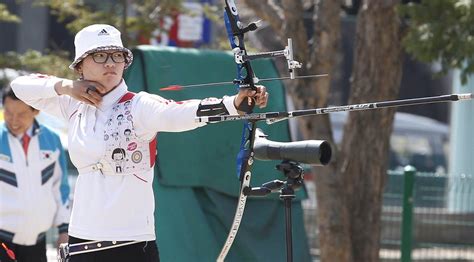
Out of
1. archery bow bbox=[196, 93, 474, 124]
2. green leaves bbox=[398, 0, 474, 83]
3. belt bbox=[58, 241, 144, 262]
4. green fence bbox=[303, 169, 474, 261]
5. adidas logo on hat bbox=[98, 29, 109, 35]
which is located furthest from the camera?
green fence bbox=[303, 169, 474, 261]

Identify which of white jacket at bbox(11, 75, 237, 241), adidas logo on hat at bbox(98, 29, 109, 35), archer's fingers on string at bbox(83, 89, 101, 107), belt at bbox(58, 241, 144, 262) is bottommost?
belt at bbox(58, 241, 144, 262)

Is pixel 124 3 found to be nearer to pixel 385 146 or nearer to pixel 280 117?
pixel 385 146

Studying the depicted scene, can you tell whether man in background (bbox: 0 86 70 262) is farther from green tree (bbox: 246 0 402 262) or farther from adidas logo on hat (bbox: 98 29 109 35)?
green tree (bbox: 246 0 402 262)

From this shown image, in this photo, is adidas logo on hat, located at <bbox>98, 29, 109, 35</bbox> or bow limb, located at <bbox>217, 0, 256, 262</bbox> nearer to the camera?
adidas logo on hat, located at <bbox>98, 29, 109, 35</bbox>

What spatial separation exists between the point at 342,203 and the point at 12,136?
3260 millimetres

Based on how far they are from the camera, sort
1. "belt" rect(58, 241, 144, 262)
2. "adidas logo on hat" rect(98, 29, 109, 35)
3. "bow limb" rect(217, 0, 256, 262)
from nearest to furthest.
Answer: "belt" rect(58, 241, 144, 262) < "adidas logo on hat" rect(98, 29, 109, 35) < "bow limb" rect(217, 0, 256, 262)

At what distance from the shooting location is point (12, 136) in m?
6.41

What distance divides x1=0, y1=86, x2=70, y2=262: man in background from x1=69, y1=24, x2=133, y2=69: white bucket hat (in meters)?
1.73

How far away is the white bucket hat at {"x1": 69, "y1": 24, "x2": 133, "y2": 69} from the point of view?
469 centimetres

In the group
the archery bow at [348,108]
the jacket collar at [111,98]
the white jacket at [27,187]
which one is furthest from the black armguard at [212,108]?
the white jacket at [27,187]

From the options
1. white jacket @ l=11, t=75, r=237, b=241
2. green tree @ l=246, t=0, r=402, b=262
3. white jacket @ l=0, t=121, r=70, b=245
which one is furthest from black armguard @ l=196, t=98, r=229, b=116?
green tree @ l=246, t=0, r=402, b=262

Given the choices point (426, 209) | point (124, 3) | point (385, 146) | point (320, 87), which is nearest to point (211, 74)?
point (320, 87)

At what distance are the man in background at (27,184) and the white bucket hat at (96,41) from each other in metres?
1.73

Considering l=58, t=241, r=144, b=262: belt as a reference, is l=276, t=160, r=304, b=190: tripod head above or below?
above
